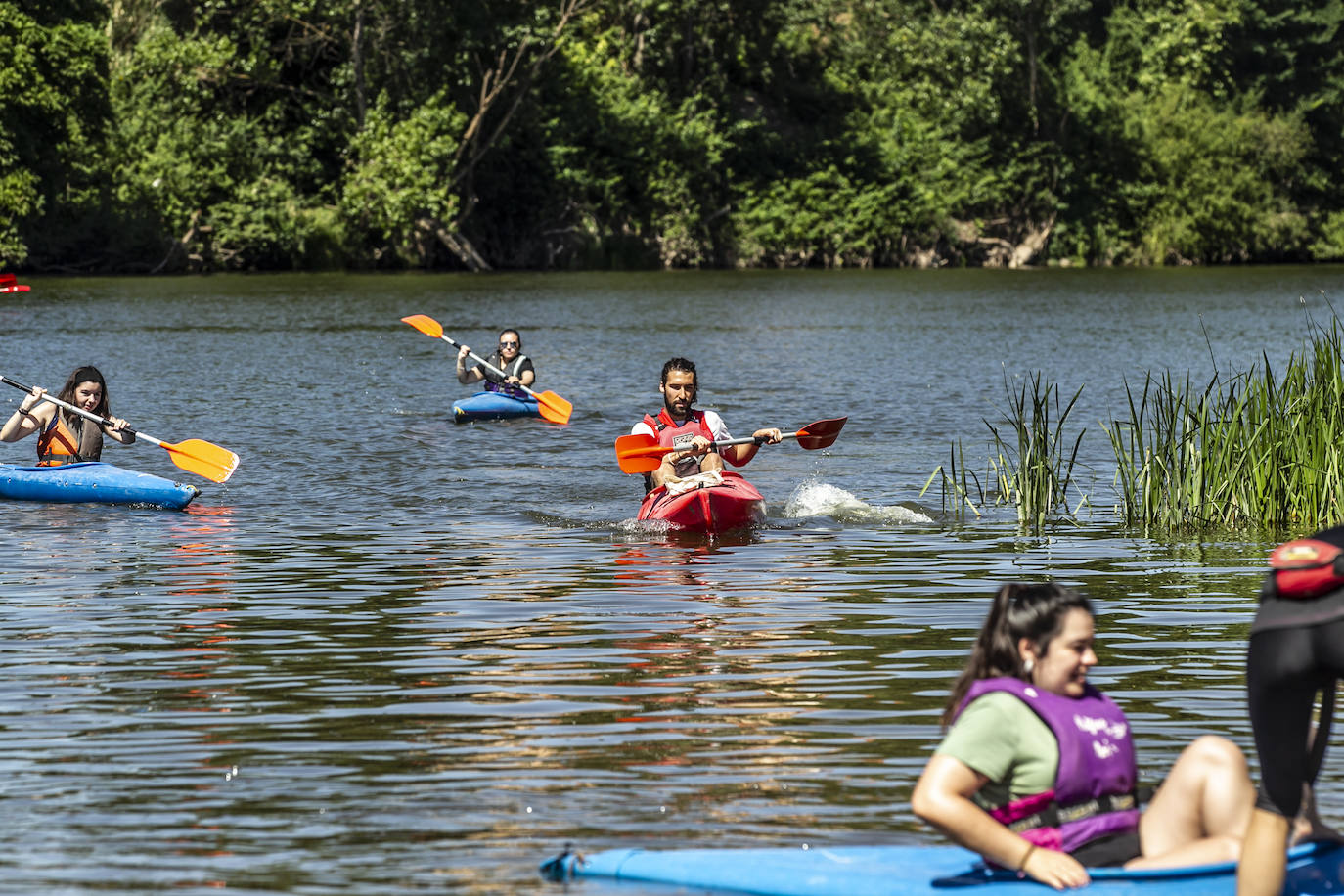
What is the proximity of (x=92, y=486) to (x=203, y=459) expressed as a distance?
3.08 feet

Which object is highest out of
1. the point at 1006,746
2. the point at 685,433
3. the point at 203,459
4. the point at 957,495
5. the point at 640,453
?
the point at 685,433

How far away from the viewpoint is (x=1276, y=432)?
1151 centimetres

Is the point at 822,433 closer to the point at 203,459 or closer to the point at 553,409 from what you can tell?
the point at 203,459

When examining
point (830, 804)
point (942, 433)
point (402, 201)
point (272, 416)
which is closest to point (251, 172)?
point (402, 201)

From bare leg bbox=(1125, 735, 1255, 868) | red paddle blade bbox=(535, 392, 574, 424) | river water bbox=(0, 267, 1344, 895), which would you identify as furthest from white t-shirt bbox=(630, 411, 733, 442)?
bare leg bbox=(1125, 735, 1255, 868)

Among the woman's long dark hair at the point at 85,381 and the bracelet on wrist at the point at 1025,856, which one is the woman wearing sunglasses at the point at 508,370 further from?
the bracelet on wrist at the point at 1025,856

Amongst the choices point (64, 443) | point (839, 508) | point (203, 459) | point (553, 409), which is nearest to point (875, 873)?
point (839, 508)

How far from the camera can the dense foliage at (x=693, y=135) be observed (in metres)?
57.0

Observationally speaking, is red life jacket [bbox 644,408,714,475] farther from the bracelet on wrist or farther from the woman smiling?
the bracelet on wrist

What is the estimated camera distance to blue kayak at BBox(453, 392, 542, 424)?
2070 centimetres

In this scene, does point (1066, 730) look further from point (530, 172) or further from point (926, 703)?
point (530, 172)

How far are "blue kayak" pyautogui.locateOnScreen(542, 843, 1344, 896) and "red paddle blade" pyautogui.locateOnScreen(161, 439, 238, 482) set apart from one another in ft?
31.7

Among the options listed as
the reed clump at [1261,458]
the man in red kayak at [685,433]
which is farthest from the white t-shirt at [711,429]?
the reed clump at [1261,458]

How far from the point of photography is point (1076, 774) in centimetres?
494
